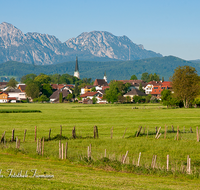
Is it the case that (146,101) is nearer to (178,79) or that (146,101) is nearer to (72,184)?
(178,79)

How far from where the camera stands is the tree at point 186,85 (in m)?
115

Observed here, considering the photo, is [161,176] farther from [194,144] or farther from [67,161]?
[194,144]

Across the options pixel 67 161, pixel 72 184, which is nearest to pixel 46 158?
pixel 67 161

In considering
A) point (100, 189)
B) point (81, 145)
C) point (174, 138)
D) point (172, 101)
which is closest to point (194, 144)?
point (174, 138)

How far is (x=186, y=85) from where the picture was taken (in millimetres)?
117312

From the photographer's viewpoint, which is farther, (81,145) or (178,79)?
(178,79)

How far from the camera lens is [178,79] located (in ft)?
393

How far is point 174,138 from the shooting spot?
132ft

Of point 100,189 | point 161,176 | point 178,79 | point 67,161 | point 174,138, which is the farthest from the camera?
point 178,79

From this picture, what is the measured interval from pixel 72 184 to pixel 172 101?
104684 mm

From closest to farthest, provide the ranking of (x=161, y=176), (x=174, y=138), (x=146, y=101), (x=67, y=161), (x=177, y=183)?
(x=177, y=183)
(x=161, y=176)
(x=67, y=161)
(x=174, y=138)
(x=146, y=101)

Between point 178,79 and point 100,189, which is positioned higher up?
point 178,79

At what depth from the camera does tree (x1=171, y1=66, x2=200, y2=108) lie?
11544 centimetres

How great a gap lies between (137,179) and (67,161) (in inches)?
294
